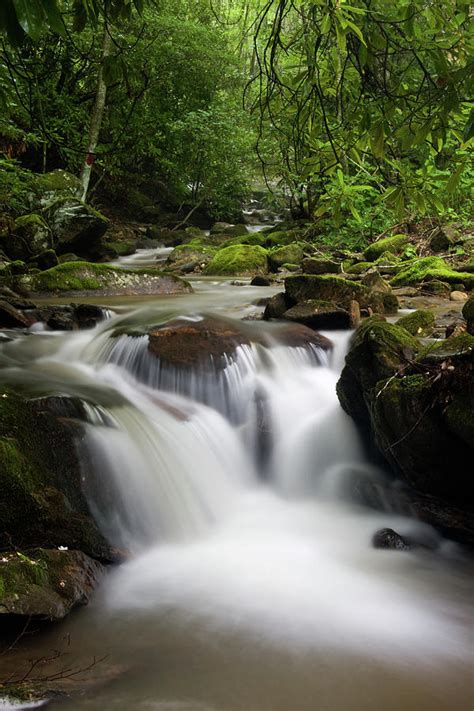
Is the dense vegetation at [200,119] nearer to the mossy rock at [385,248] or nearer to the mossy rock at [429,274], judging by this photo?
the mossy rock at [385,248]

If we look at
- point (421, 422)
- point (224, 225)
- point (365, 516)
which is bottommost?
point (365, 516)

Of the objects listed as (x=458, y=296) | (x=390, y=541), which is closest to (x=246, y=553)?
(x=390, y=541)

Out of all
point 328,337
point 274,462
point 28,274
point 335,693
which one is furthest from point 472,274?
point 335,693

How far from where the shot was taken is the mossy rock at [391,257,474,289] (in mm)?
9203

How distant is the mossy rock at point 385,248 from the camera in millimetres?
12078

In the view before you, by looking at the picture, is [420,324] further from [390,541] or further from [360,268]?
[360,268]

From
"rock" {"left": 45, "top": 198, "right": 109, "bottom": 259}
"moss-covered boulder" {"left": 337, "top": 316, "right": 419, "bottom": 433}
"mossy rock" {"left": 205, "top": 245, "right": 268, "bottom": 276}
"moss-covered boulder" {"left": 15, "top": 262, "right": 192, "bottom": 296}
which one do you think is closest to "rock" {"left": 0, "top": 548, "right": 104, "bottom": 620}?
"moss-covered boulder" {"left": 337, "top": 316, "right": 419, "bottom": 433}

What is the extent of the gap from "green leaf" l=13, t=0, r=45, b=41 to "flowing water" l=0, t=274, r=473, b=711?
87.0 inches

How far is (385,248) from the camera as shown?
39.6ft

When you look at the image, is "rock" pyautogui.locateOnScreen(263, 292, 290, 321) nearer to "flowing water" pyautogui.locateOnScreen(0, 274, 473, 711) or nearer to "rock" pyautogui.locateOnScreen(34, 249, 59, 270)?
"flowing water" pyautogui.locateOnScreen(0, 274, 473, 711)

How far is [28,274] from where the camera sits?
9508 mm

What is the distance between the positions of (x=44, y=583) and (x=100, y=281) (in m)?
7.87

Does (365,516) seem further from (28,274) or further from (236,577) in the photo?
(28,274)

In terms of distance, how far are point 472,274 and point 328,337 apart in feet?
13.7
